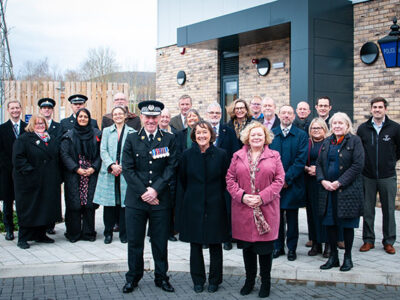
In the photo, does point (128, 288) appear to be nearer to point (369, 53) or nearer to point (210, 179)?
point (210, 179)

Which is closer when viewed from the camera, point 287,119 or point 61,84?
point 287,119

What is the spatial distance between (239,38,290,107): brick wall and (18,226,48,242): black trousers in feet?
22.7

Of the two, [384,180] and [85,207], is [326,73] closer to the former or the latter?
[384,180]

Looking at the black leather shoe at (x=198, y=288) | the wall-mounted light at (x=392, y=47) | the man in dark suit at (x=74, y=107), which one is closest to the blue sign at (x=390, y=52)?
the wall-mounted light at (x=392, y=47)

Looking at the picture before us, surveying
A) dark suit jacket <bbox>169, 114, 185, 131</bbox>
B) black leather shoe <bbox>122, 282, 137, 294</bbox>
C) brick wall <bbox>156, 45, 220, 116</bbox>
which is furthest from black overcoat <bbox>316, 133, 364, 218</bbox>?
brick wall <bbox>156, 45, 220, 116</bbox>

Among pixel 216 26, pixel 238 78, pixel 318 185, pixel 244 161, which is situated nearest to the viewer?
pixel 244 161

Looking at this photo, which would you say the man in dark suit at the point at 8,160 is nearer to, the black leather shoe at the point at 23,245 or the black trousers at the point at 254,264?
the black leather shoe at the point at 23,245

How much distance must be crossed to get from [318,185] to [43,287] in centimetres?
373

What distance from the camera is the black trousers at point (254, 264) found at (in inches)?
211

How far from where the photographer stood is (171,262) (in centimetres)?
646

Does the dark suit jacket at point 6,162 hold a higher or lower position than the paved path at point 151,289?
higher

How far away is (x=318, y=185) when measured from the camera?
6.46 meters

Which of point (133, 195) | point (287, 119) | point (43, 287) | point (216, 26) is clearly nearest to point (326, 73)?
point (216, 26)

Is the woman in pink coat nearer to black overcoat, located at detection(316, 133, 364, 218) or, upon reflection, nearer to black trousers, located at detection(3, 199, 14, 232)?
black overcoat, located at detection(316, 133, 364, 218)
